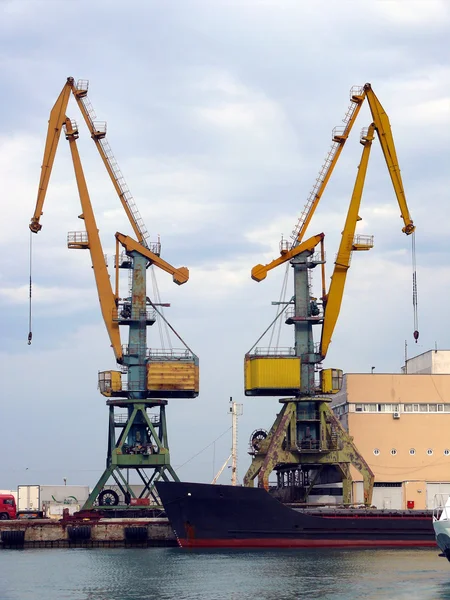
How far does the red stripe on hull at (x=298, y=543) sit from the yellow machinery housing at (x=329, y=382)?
397 inches

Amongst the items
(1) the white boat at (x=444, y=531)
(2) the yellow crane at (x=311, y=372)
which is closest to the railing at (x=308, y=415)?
(2) the yellow crane at (x=311, y=372)

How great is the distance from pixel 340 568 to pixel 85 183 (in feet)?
113

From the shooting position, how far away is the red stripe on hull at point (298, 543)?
2687 inches

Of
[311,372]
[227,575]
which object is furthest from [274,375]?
[227,575]

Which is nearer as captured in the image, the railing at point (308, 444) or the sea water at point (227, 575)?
the sea water at point (227, 575)

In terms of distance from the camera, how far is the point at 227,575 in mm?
54875

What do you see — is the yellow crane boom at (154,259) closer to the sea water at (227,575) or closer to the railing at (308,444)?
the railing at (308,444)

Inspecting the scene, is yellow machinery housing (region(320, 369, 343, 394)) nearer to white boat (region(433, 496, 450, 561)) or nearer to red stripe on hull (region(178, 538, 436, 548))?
red stripe on hull (region(178, 538, 436, 548))

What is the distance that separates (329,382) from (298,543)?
36.5ft

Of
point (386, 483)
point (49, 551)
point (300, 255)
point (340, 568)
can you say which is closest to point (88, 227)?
point (300, 255)

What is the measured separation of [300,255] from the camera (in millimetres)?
75375

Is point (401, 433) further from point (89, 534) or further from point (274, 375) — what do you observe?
point (89, 534)

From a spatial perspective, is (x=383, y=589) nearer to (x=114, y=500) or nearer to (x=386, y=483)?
(x=386, y=483)

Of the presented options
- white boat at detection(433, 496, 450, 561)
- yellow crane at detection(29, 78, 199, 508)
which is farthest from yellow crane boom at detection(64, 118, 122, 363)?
white boat at detection(433, 496, 450, 561)
